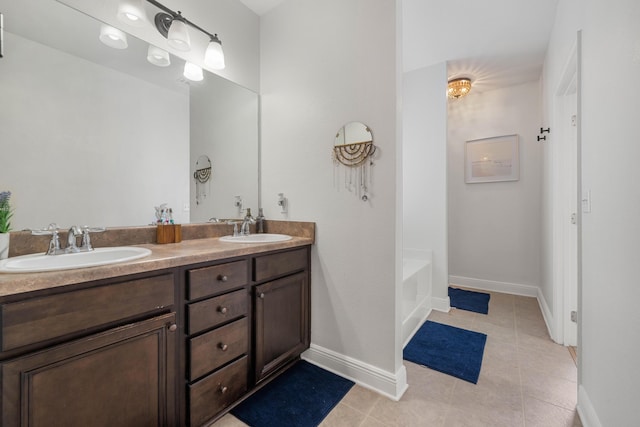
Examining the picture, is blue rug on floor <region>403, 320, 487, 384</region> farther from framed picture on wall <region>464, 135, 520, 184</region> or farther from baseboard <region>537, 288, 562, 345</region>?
framed picture on wall <region>464, 135, 520, 184</region>

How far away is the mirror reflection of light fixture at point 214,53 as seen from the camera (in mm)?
1808

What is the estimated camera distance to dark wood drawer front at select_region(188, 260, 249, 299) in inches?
48.9

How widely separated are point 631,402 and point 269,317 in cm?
151

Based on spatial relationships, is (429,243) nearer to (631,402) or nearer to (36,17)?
(631,402)

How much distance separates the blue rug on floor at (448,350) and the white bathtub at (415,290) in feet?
0.32

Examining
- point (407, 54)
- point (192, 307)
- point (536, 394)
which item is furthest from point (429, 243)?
point (192, 307)

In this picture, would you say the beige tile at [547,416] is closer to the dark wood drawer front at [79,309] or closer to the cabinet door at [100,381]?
the cabinet door at [100,381]

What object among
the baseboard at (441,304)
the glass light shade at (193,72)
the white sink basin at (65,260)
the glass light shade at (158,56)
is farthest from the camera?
the baseboard at (441,304)

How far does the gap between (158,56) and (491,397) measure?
2775 mm

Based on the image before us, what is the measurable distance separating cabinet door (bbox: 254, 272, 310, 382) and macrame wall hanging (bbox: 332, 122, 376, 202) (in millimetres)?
684

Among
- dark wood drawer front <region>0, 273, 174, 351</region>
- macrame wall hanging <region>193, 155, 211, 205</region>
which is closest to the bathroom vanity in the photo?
dark wood drawer front <region>0, 273, 174, 351</region>

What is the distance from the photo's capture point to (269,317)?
63.6 inches

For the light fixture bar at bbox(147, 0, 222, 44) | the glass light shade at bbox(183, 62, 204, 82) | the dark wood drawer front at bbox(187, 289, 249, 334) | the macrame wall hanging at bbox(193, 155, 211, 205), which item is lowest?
the dark wood drawer front at bbox(187, 289, 249, 334)

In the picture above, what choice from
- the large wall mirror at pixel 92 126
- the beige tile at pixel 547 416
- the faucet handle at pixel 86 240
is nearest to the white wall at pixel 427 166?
the beige tile at pixel 547 416
